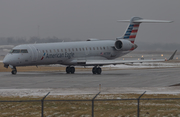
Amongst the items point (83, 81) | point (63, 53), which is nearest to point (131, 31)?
point (63, 53)

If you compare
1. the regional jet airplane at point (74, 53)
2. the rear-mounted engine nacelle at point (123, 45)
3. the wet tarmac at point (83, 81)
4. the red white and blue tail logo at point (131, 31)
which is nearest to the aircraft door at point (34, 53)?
the regional jet airplane at point (74, 53)

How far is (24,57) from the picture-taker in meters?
36.8

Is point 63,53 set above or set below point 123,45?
below

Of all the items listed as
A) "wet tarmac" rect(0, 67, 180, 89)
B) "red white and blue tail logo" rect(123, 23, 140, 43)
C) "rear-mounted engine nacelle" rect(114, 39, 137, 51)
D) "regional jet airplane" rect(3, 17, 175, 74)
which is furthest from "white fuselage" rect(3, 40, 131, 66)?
"wet tarmac" rect(0, 67, 180, 89)

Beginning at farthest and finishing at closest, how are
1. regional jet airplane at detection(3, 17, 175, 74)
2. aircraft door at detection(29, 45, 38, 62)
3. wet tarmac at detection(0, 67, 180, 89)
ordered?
aircraft door at detection(29, 45, 38, 62) → regional jet airplane at detection(3, 17, 175, 74) → wet tarmac at detection(0, 67, 180, 89)

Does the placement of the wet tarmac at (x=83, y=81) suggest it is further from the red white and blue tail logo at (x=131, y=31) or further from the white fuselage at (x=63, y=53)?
the red white and blue tail logo at (x=131, y=31)

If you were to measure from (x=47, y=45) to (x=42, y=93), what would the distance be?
60.4ft

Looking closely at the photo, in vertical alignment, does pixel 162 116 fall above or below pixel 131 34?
below

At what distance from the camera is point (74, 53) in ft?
136

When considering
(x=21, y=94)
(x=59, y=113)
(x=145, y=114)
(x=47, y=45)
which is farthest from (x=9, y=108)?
(x=47, y=45)

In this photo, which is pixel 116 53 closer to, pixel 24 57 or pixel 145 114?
pixel 24 57

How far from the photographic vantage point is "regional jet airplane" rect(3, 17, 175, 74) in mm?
37062

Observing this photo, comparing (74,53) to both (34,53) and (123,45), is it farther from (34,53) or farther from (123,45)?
(123,45)

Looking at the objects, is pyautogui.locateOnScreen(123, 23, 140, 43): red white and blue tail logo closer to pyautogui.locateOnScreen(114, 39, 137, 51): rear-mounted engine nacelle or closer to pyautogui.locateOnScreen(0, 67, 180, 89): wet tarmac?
pyautogui.locateOnScreen(114, 39, 137, 51): rear-mounted engine nacelle
